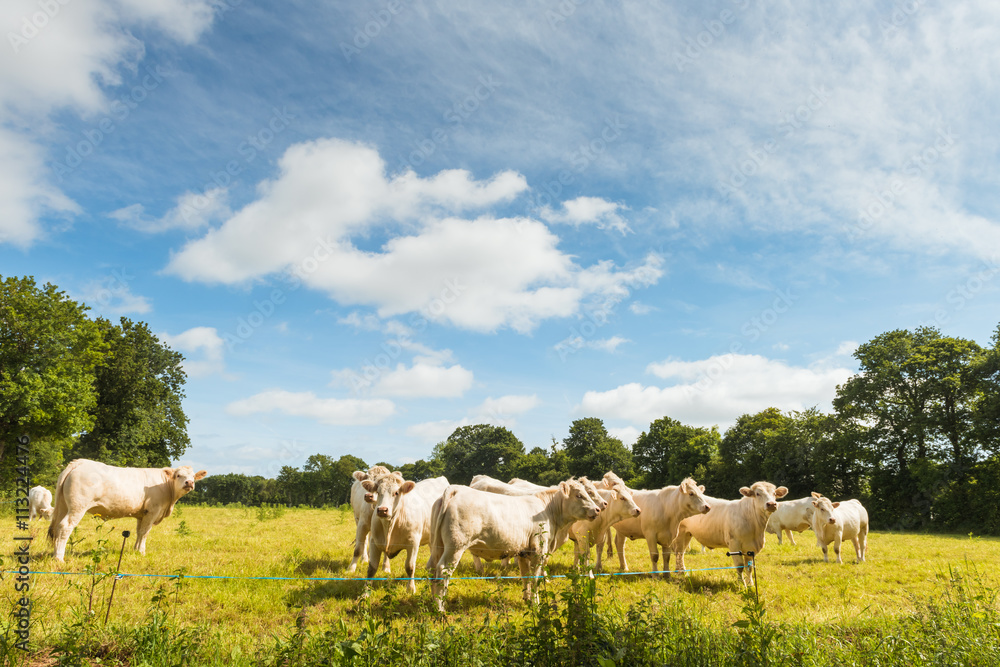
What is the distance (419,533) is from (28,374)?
30248 mm

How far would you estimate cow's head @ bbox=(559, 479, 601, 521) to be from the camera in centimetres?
905

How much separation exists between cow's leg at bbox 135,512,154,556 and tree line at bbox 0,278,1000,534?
2135 cm

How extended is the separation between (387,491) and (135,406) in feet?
133

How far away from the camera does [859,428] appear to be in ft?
117

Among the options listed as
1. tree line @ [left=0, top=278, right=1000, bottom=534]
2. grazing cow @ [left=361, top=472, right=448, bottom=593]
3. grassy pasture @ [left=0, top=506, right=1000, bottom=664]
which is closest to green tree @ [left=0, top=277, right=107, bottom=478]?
tree line @ [left=0, top=278, right=1000, bottom=534]

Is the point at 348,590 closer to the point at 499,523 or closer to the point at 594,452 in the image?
the point at 499,523

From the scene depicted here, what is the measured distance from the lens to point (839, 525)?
50.1 ft

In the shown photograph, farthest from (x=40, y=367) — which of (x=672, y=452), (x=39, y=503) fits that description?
(x=672, y=452)

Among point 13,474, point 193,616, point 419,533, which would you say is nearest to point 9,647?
point 193,616

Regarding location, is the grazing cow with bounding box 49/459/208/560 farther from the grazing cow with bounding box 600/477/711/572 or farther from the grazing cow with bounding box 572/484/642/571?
the grazing cow with bounding box 600/477/711/572

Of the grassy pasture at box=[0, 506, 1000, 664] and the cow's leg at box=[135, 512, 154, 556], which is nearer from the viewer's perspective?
the grassy pasture at box=[0, 506, 1000, 664]

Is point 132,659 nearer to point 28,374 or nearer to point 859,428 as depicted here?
point 28,374

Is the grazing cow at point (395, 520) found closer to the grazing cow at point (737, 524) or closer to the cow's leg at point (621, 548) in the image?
the cow's leg at point (621, 548)

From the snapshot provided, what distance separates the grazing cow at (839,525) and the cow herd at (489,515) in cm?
4
